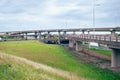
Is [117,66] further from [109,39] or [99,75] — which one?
[99,75]

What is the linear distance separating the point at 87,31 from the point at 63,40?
21.0m

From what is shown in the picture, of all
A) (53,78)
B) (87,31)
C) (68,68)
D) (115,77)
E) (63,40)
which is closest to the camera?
(53,78)

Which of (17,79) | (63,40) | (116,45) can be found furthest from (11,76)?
(63,40)

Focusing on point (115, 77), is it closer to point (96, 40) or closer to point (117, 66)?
point (117, 66)

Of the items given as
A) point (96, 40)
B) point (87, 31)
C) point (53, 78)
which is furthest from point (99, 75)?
point (87, 31)

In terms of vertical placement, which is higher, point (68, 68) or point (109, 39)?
point (109, 39)

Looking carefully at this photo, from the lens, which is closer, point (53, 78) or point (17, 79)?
point (17, 79)

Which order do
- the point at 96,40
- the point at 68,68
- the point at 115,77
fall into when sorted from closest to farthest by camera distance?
the point at 115,77 → the point at 68,68 → the point at 96,40

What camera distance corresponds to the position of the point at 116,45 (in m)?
49.3

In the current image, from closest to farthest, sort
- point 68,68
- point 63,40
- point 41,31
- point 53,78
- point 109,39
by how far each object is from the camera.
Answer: point 53,78 < point 68,68 < point 109,39 < point 63,40 < point 41,31

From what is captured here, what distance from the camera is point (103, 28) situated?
129875 mm

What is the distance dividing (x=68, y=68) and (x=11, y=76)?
15.7 meters

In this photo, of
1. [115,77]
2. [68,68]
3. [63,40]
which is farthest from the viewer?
[63,40]

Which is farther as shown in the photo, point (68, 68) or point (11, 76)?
point (68, 68)
